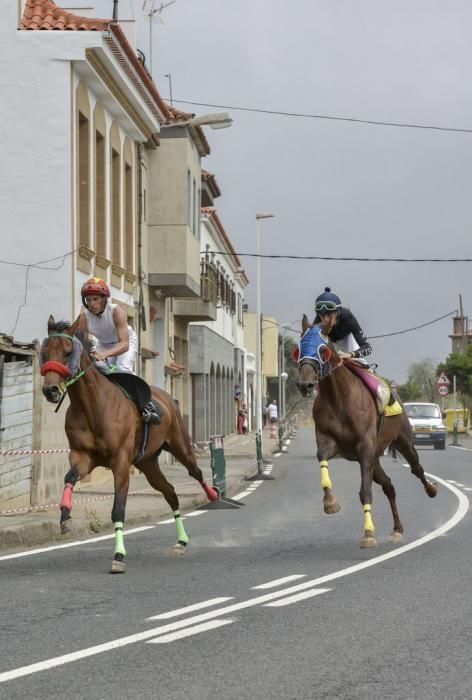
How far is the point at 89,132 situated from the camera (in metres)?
25.3

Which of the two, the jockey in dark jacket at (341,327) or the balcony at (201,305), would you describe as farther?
the balcony at (201,305)

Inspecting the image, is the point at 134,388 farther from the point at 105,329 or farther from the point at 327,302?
the point at 327,302

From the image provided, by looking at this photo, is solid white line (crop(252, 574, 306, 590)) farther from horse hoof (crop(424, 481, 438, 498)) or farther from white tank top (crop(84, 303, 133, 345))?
horse hoof (crop(424, 481, 438, 498))

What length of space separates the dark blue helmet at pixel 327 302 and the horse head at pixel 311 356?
217 millimetres

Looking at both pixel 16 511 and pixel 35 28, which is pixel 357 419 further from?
pixel 35 28

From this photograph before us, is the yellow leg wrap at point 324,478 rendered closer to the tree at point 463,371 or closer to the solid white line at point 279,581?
the solid white line at point 279,581

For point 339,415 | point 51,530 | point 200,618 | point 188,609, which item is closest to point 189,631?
point 200,618

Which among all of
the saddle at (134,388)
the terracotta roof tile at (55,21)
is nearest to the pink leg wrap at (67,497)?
the saddle at (134,388)

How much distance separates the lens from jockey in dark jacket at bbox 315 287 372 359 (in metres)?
12.8

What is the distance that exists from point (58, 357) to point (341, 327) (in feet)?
11.7

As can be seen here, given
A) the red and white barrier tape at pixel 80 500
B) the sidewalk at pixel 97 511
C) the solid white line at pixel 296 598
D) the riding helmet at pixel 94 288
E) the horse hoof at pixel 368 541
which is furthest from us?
the red and white barrier tape at pixel 80 500

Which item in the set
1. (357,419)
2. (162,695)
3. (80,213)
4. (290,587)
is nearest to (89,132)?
(80,213)

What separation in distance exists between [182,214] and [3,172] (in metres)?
10.3

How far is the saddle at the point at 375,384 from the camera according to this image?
13.2 meters
